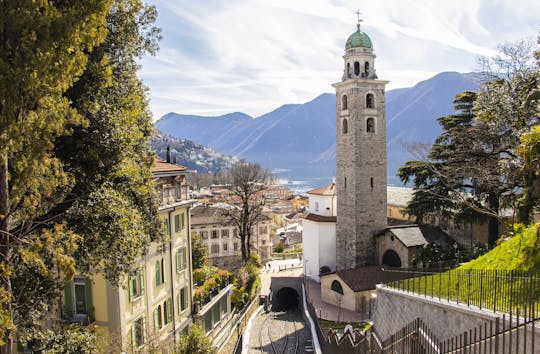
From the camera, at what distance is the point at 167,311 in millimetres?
17203

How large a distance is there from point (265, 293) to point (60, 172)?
31.4 meters

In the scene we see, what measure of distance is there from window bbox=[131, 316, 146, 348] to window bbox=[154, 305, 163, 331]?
0.77m

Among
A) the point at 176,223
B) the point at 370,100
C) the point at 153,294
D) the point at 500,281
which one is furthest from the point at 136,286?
the point at 370,100

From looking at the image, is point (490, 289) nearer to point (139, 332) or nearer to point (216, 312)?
point (139, 332)

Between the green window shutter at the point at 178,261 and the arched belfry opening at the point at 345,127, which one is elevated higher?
the arched belfry opening at the point at 345,127

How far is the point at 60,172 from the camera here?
6.52 m

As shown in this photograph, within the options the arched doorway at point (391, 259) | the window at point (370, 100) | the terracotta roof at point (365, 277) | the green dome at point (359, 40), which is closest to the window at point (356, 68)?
the green dome at point (359, 40)

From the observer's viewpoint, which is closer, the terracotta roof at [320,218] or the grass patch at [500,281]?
the grass patch at [500,281]

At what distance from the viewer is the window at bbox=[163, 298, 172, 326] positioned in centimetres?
1694

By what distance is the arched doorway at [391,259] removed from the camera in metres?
31.7

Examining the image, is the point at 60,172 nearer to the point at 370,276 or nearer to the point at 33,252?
the point at 33,252

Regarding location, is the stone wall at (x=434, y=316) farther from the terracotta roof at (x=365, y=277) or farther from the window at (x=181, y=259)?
the terracotta roof at (x=365, y=277)

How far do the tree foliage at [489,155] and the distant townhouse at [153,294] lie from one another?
11.8m

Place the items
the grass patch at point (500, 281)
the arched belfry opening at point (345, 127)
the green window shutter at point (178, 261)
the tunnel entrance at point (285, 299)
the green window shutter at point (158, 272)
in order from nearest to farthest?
the grass patch at point (500, 281) → the green window shutter at point (158, 272) → the green window shutter at point (178, 261) → the arched belfry opening at point (345, 127) → the tunnel entrance at point (285, 299)
